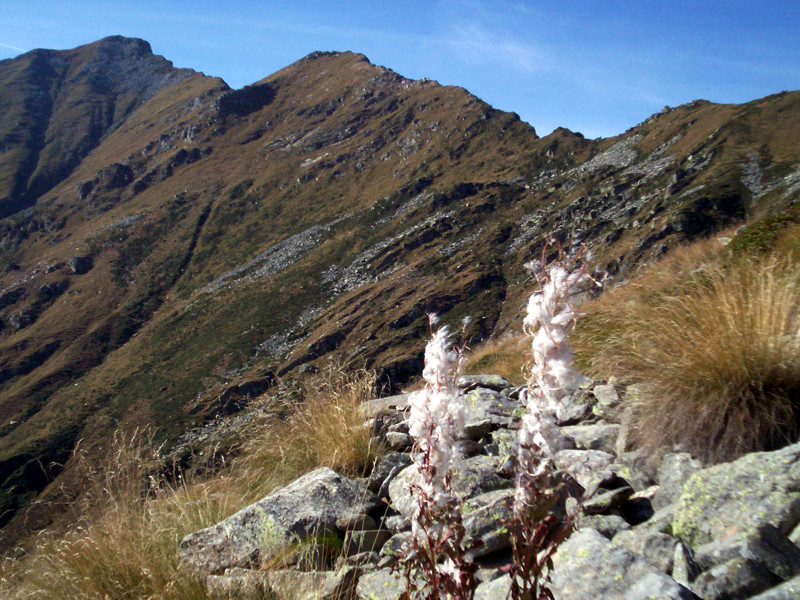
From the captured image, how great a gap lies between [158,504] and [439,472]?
4.14 m

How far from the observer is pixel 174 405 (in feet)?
296

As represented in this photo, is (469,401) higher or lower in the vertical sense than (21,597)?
higher

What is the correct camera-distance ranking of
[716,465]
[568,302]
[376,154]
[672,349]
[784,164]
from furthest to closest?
1. [376,154]
2. [784,164]
3. [672,349]
4. [716,465]
5. [568,302]

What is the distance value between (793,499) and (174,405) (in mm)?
99312

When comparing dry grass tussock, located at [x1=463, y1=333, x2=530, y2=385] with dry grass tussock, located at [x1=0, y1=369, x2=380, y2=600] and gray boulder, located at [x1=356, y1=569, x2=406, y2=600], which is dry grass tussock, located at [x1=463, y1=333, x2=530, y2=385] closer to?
dry grass tussock, located at [x1=0, y1=369, x2=380, y2=600]

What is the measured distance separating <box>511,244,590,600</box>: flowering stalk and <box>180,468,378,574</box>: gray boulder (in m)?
2.82

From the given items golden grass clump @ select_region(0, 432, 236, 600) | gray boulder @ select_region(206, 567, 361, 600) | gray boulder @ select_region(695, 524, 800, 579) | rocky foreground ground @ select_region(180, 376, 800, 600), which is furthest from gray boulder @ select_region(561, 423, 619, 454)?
golden grass clump @ select_region(0, 432, 236, 600)

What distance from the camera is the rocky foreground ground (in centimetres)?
236

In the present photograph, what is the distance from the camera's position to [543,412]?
1404 mm

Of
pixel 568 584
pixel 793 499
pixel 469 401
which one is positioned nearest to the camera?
pixel 568 584

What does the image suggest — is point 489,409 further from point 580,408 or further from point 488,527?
point 488,527

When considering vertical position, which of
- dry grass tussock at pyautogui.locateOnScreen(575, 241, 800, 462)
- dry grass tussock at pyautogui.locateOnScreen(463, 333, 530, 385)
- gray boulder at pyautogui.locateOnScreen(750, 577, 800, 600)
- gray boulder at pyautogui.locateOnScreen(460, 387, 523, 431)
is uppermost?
dry grass tussock at pyautogui.locateOnScreen(575, 241, 800, 462)

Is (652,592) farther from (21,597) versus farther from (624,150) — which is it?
(624,150)

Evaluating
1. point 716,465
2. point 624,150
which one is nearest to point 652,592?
point 716,465
